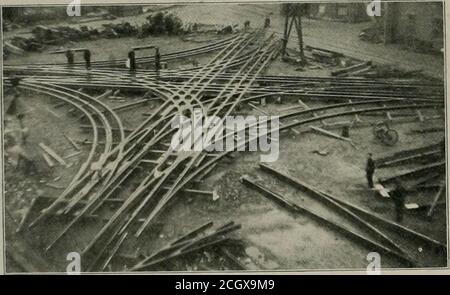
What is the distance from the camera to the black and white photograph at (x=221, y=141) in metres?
4.68

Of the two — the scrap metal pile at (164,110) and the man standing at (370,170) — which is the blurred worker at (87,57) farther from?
the man standing at (370,170)

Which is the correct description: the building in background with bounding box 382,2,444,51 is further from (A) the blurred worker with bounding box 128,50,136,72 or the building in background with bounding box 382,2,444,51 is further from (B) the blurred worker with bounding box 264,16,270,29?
(A) the blurred worker with bounding box 128,50,136,72

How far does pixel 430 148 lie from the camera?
5.55 meters

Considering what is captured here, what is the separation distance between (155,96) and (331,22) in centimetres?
349

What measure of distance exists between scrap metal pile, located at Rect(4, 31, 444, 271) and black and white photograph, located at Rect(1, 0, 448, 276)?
2 centimetres

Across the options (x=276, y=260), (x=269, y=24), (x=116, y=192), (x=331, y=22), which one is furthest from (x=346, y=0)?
(x=116, y=192)

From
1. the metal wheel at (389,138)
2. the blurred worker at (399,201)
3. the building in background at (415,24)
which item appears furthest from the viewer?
the metal wheel at (389,138)

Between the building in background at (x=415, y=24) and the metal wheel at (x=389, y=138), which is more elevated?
the building in background at (x=415, y=24)

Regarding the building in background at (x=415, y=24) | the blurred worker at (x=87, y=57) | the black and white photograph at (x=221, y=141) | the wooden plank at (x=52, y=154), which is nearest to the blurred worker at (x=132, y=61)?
the black and white photograph at (x=221, y=141)

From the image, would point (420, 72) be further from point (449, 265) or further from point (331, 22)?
point (449, 265)

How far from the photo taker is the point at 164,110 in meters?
6.22

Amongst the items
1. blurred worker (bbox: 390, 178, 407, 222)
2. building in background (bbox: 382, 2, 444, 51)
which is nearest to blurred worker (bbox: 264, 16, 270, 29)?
building in background (bbox: 382, 2, 444, 51)

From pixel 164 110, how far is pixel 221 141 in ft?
3.92

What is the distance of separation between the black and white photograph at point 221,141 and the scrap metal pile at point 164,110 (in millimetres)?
25
